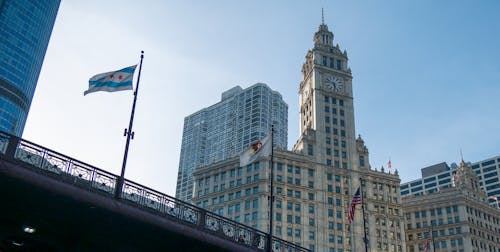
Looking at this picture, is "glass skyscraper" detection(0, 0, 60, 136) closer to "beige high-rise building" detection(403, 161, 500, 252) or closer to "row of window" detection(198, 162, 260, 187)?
"row of window" detection(198, 162, 260, 187)

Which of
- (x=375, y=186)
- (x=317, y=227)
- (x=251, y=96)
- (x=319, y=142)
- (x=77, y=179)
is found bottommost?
(x=77, y=179)

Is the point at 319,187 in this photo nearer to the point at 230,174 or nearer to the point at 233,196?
the point at 233,196

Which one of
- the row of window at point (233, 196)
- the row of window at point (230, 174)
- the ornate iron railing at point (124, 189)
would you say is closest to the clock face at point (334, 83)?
the row of window at point (230, 174)

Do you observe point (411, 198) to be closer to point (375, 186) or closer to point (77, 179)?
point (375, 186)

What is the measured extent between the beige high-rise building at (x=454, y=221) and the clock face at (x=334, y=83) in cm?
3554

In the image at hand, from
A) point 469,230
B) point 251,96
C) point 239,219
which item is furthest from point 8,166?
point 251,96

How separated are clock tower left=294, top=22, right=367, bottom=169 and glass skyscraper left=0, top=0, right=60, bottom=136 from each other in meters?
71.6

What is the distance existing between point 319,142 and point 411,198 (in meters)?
35.3

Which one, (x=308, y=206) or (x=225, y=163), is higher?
(x=225, y=163)

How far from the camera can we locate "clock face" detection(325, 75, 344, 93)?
133625mm

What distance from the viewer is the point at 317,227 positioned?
11381cm

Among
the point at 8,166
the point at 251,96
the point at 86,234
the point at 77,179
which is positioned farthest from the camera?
the point at 251,96

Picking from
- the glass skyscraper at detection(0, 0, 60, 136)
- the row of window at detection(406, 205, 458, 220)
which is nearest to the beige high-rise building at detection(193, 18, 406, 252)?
the row of window at detection(406, 205, 458, 220)

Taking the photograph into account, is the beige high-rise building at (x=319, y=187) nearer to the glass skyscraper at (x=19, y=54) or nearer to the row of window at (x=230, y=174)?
the row of window at (x=230, y=174)
